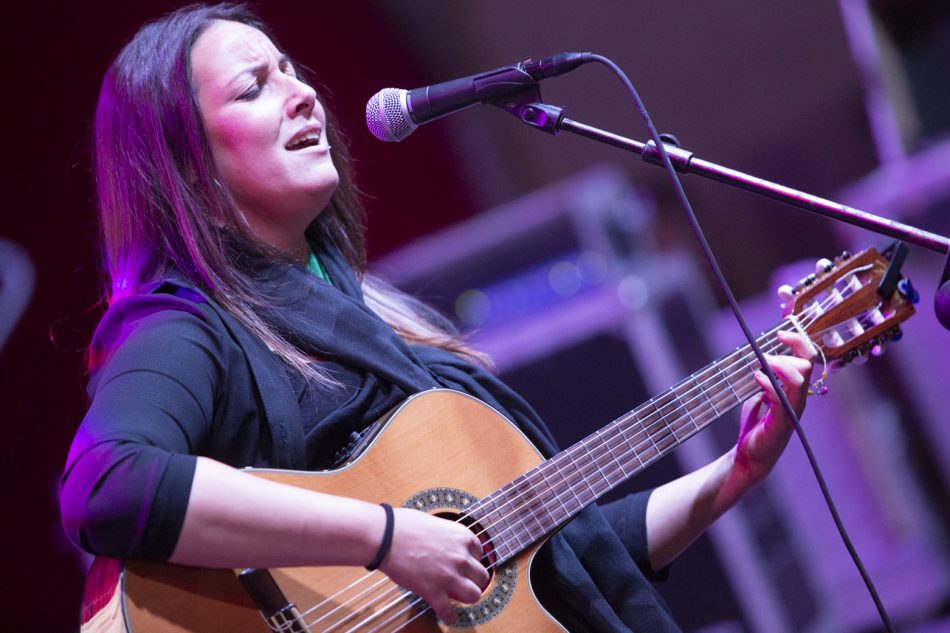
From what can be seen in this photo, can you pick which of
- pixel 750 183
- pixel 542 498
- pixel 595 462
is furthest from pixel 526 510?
pixel 750 183

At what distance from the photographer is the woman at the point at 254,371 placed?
1321mm

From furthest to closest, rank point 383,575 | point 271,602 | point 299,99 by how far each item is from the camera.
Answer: point 299,99
point 383,575
point 271,602

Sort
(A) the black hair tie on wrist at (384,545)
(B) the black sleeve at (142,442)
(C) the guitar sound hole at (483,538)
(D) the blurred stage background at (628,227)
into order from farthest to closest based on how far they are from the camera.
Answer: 1. (D) the blurred stage background at (628,227)
2. (C) the guitar sound hole at (483,538)
3. (A) the black hair tie on wrist at (384,545)
4. (B) the black sleeve at (142,442)

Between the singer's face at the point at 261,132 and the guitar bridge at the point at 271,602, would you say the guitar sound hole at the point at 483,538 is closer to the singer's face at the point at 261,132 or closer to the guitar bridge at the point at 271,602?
the guitar bridge at the point at 271,602

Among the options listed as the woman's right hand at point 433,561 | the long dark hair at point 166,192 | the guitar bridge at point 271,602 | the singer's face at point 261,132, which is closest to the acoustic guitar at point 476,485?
the guitar bridge at point 271,602

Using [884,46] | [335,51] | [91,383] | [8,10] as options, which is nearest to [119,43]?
[8,10]

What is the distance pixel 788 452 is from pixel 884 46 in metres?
1.67

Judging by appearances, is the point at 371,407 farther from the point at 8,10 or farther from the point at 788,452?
the point at 788,452

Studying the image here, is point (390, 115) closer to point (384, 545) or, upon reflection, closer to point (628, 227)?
point (384, 545)

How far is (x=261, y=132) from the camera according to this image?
1833mm

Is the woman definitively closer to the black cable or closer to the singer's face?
the singer's face

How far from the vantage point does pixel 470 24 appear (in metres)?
A: 4.02

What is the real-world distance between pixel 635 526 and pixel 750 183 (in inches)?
32.5

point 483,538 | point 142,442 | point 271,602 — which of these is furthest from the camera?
point 483,538
